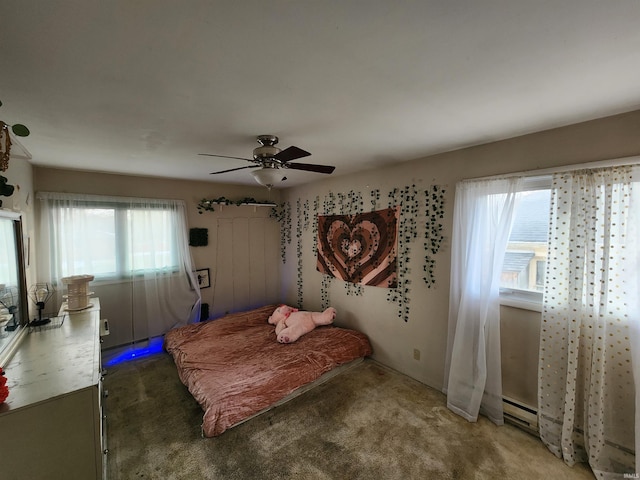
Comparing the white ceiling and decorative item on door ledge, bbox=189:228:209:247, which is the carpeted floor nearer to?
decorative item on door ledge, bbox=189:228:209:247

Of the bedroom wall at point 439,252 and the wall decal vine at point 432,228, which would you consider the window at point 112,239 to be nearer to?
the bedroom wall at point 439,252

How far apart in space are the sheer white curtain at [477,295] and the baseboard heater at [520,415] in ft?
0.25

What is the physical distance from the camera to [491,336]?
86.4 inches

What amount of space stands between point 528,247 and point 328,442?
7.19ft

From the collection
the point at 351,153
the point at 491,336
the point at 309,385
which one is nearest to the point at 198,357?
the point at 309,385

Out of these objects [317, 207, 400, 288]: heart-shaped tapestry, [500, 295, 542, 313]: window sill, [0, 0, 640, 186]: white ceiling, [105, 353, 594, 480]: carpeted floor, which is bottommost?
[105, 353, 594, 480]: carpeted floor

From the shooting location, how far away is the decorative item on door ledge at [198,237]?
3926 millimetres

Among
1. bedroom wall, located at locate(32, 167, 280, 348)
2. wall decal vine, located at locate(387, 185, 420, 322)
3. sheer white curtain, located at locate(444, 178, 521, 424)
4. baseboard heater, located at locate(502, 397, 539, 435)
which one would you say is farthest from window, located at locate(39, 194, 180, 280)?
baseboard heater, located at locate(502, 397, 539, 435)

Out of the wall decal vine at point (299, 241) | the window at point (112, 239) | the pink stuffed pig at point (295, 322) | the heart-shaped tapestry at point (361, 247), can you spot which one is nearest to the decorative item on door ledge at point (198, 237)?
the window at point (112, 239)

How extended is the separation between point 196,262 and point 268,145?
2629 mm

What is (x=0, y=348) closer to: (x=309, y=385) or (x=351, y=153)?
(x=309, y=385)

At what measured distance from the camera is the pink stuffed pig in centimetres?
322

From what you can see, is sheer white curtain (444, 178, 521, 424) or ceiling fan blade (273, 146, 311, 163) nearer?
ceiling fan blade (273, 146, 311, 163)

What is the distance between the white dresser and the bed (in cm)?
89
